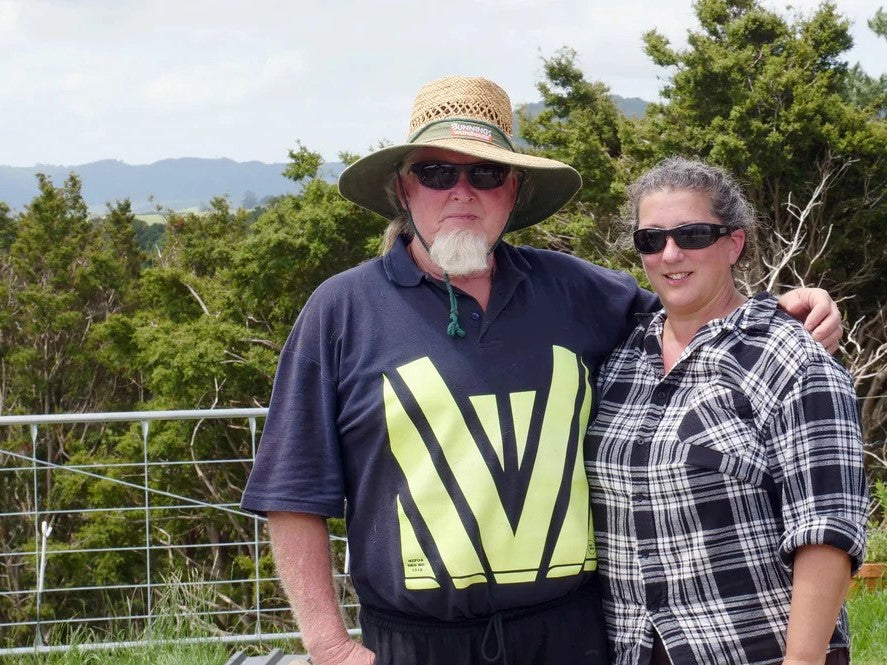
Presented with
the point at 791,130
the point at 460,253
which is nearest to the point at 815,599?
the point at 460,253

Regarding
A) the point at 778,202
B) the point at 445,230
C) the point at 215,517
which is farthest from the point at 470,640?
the point at 215,517

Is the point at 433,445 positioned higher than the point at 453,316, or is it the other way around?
the point at 453,316

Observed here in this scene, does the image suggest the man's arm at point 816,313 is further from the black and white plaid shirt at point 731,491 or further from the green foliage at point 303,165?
the green foliage at point 303,165

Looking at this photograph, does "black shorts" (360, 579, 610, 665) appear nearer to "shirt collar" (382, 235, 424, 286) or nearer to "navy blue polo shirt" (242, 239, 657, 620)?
"navy blue polo shirt" (242, 239, 657, 620)

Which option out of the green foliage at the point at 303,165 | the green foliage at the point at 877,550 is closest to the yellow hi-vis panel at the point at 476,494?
the green foliage at the point at 877,550

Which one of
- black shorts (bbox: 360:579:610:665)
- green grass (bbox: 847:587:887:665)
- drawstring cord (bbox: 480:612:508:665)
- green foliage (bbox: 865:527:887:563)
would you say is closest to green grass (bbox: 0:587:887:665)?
green grass (bbox: 847:587:887:665)

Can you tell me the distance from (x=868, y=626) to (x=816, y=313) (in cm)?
227

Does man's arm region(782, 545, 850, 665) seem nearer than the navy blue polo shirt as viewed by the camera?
Yes

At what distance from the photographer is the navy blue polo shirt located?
2.15 meters

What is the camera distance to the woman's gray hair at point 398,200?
2.52m

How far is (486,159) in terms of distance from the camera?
236 cm

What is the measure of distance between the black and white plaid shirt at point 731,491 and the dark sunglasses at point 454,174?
61 cm

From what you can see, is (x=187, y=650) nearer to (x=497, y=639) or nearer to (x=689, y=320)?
(x=497, y=639)

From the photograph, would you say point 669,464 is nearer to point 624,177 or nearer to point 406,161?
point 406,161
